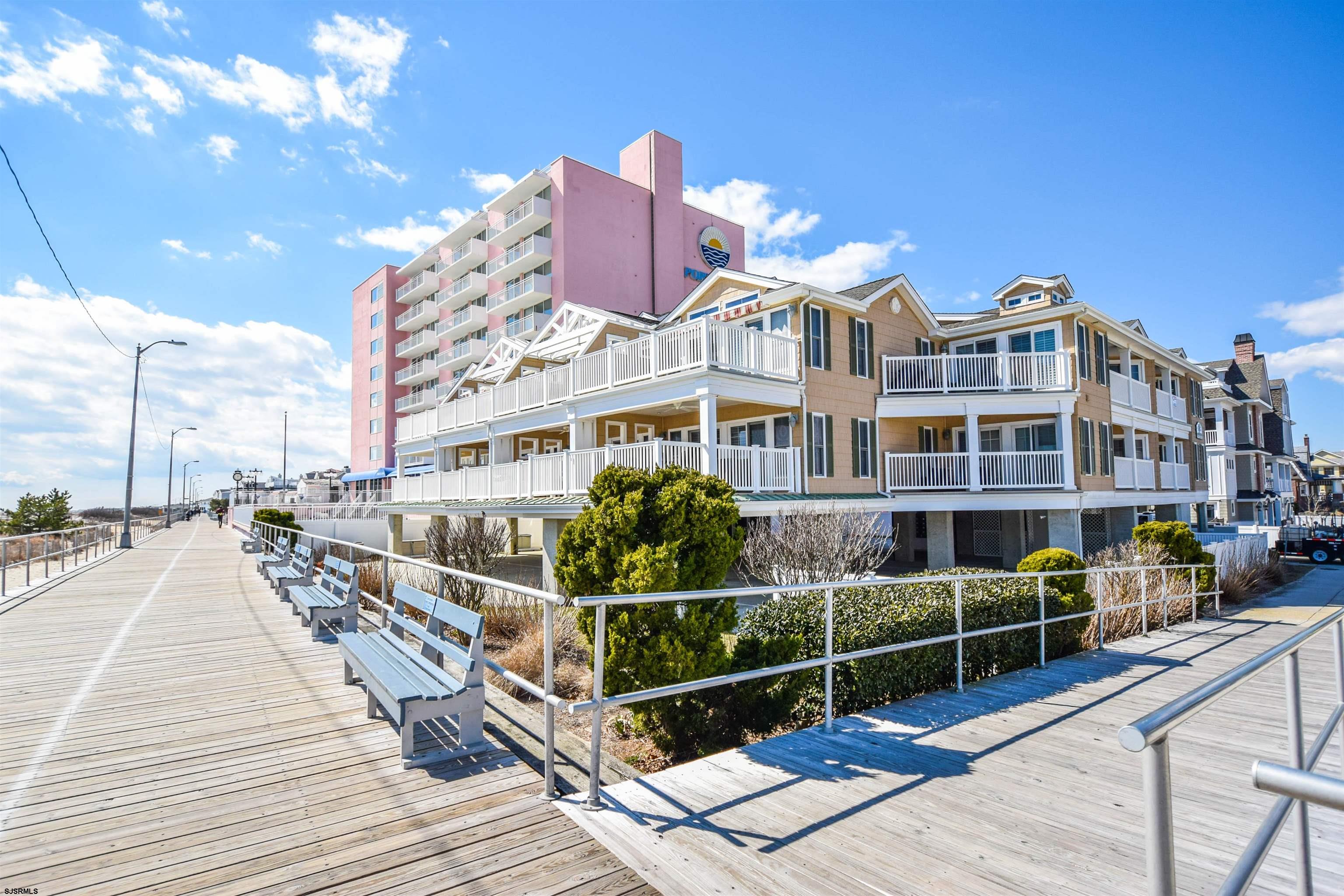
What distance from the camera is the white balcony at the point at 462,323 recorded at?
42.9 meters

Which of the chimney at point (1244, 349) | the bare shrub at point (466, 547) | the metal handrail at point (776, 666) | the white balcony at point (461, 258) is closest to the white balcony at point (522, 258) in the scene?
the white balcony at point (461, 258)

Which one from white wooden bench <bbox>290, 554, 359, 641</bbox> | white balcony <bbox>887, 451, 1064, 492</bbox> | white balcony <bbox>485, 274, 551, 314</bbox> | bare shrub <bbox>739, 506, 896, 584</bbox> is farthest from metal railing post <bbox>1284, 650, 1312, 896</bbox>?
white balcony <bbox>485, 274, 551, 314</bbox>

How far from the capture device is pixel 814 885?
9.98ft

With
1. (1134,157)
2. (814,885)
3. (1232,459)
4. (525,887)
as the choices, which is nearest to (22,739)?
(525,887)

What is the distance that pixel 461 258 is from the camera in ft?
149

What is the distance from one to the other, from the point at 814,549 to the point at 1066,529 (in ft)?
35.3

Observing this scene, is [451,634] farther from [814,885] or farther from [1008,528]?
[1008,528]

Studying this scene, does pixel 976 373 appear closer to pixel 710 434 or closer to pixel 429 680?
pixel 710 434

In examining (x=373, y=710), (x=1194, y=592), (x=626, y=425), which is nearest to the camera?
(x=373, y=710)

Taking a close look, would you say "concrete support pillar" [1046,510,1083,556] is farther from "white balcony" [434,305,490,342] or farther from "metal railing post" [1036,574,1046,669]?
"white balcony" [434,305,490,342]

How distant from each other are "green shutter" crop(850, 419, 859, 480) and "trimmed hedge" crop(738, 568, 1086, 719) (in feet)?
34.9

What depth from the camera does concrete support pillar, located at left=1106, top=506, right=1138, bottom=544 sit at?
23052mm

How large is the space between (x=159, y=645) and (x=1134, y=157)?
65.6 ft

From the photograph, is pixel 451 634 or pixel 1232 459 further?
pixel 1232 459
